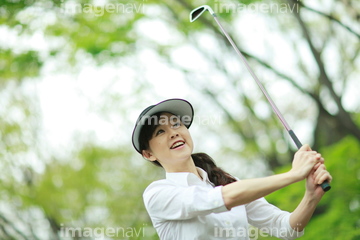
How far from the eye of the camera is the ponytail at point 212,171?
2.75 metres

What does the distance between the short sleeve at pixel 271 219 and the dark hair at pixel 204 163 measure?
8.1 inches

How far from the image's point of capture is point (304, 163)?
2.16m

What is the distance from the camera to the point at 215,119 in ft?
36.3

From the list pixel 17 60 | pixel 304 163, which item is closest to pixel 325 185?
pixel 304 163

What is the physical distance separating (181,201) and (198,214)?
0.31 ft

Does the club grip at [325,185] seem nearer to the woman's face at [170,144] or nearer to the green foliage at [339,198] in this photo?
the woman's face at [170,144]

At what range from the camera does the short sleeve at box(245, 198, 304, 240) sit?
2.52 m

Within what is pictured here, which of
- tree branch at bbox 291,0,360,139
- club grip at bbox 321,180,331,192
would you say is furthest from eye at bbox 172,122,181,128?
tree branch at bbox 291,0,360,139

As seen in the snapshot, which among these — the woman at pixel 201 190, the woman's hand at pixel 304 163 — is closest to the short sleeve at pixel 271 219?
the woman at pixel 201 190

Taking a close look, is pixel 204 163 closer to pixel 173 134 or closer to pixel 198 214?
pixel 173 134

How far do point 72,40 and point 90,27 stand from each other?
489mm

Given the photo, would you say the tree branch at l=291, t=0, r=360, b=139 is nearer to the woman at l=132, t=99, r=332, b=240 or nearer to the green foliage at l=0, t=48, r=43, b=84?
the woman at l=132, t=99, r=332, b=240

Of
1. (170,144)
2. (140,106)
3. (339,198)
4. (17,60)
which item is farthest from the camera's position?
(140,106)

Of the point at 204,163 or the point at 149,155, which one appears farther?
the point at 204,163
